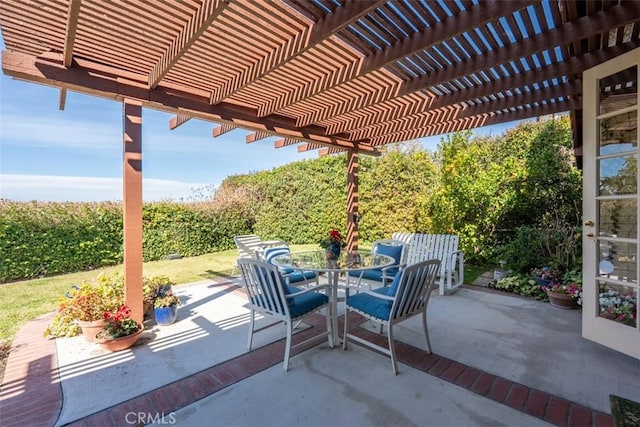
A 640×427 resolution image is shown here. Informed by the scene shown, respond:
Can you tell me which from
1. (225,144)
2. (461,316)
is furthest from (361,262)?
(225,144)

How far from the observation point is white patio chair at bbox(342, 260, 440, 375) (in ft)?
7.71

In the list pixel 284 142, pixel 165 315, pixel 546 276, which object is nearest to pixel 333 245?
pixel 165 315

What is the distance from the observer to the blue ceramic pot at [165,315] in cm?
339

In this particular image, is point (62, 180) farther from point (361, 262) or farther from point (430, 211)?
point (430, 211)

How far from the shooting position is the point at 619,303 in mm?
2604

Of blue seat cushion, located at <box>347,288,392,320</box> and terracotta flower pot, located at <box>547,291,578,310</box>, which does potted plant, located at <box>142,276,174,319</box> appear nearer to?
blue seat cushion, located at <box>347,288,392,320</box>

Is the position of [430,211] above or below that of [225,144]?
below

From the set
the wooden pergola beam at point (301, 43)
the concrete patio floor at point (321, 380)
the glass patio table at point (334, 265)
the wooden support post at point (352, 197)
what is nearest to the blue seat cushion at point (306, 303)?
the glass patio table at point (334, 265)

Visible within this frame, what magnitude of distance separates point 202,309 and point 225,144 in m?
8.86

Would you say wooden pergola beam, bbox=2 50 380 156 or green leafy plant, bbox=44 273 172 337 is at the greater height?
wooden pergola beam, bbox=2 50 380 156

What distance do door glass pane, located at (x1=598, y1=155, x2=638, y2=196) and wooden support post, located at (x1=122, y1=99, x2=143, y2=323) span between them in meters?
4.54

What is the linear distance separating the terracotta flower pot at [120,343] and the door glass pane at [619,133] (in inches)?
184

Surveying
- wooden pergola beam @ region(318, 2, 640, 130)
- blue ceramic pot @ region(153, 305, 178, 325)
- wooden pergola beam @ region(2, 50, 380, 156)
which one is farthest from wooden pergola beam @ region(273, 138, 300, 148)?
blue ceramic pot @ region(153, 305, 178, 325)

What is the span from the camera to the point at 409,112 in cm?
416
